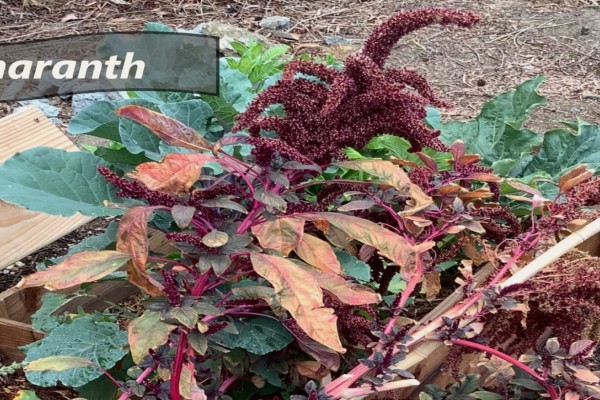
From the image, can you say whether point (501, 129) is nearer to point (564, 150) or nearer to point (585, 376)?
point (564, 150)

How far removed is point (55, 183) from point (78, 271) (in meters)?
0.44

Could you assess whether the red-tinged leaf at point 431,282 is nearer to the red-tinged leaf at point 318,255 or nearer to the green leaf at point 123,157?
the red-tinged leaf at point 318,255

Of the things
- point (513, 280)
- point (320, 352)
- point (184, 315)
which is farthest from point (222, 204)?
point (513, 280)

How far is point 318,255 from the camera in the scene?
3.27 feet

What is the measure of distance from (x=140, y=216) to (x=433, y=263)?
1.70ft

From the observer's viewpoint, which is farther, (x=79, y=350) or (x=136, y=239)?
(x=79, y=350)

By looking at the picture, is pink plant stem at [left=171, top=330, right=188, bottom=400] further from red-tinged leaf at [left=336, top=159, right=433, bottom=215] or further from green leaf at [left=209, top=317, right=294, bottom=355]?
red-tinged leaf at [left=336, top=159, right=433, bottom=215]

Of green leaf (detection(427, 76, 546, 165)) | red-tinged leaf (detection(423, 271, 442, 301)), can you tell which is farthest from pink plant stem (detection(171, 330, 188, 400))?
green leaf (detection(427, 76, 546, 165))

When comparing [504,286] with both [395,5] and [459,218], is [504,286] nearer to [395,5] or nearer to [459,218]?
[459,218]

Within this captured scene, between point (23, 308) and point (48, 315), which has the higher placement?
point (48, 315)

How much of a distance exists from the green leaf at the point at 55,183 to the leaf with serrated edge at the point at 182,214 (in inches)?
13.6

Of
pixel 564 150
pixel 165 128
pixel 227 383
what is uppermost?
pixel 165 128

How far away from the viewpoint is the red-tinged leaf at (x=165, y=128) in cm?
98
